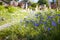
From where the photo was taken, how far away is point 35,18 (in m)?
2.04

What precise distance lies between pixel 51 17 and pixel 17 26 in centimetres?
37

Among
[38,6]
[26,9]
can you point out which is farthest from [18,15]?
[38,6]

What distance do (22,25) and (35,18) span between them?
162 mm

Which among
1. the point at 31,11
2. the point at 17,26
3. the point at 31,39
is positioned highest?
the point at 31,11

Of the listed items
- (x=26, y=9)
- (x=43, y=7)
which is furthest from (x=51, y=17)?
(x=26, y=9)

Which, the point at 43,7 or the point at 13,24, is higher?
the point at 43,7

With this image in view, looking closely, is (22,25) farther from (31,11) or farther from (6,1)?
(6,1)

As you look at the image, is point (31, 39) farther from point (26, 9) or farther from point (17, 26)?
point (26, 9)

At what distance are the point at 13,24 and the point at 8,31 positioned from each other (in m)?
0.09

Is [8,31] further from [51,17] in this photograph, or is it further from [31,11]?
[51,17]

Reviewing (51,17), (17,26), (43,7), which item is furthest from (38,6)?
(17,26)

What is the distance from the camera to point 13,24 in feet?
6.56

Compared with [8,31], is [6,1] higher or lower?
higher

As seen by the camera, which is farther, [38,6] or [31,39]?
[38,6]
